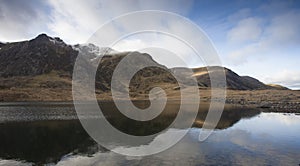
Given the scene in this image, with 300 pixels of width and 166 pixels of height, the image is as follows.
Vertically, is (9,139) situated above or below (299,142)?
above

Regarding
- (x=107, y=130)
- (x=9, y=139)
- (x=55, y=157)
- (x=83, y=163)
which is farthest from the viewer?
(x=107, y=130)

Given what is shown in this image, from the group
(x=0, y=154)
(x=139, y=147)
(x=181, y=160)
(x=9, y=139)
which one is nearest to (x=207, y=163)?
(x=181, y=160)

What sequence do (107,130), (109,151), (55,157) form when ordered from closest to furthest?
(55,157)
(109,151)
(107,130)

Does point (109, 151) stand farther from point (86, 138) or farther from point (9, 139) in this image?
point (9, 139)

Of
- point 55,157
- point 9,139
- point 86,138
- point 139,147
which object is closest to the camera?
point 55,157

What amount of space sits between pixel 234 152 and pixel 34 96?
15209cm

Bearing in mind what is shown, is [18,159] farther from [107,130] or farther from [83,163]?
[107,130]

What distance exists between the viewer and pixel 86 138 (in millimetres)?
42125

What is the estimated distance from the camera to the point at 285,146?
37.5 meters

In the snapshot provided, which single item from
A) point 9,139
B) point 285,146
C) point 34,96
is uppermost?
point 34,96

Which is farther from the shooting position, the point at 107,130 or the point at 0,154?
the point at 107,130

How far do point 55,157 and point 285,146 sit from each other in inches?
1292

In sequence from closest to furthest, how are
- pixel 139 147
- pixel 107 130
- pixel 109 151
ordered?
pixel 109 151
pixel 139 147
pixel 107 130

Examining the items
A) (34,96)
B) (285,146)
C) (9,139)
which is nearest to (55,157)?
(9,139)
